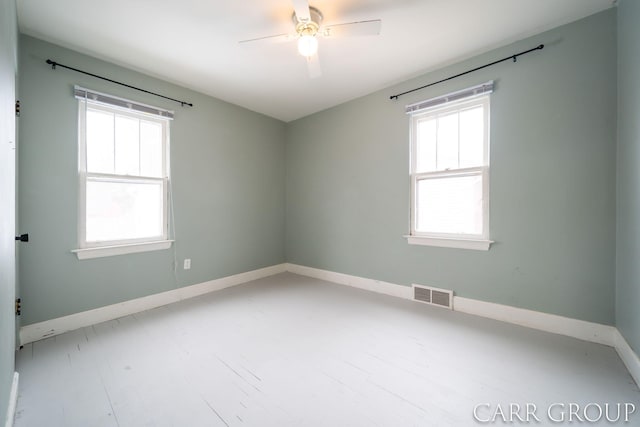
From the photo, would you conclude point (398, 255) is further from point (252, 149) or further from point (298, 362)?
point (252, 149)

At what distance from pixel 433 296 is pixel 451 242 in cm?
64

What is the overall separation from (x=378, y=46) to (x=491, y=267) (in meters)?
2.39

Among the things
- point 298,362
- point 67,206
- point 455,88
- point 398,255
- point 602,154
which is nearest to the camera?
point 298,362

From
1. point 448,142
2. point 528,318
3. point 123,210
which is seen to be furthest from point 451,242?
point 123,210

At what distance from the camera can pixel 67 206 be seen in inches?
93.4

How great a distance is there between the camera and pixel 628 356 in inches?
69.1

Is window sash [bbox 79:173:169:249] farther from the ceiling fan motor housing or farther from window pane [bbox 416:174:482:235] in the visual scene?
window pane [bbox 416:174:482:235]

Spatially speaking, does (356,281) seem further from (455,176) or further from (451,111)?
(451,111)

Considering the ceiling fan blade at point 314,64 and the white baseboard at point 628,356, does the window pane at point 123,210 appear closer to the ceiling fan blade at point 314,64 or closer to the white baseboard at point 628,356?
the ceiling fan blade at point 314,64

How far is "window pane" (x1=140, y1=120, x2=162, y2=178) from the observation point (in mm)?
2877

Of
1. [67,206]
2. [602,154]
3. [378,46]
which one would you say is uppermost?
[378,46]

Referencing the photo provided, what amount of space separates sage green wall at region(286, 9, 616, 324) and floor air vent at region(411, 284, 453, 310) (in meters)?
0.08

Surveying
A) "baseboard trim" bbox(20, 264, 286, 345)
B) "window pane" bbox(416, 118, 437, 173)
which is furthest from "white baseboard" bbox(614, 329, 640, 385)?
"baseboard trim" bbox(20, 264, 286, 345)

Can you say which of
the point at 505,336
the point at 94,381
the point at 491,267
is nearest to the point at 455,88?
the point at 491,267
